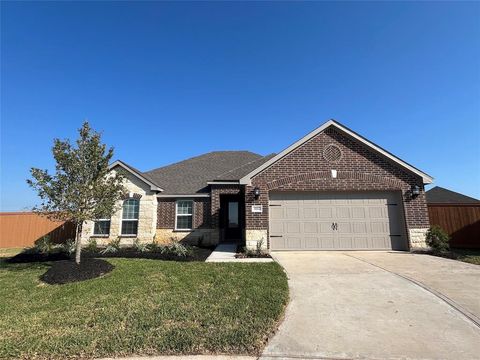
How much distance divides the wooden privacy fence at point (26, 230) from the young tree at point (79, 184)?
9338mm

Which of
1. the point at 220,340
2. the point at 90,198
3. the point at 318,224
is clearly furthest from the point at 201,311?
the point at 318,224

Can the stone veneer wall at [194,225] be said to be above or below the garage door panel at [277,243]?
above

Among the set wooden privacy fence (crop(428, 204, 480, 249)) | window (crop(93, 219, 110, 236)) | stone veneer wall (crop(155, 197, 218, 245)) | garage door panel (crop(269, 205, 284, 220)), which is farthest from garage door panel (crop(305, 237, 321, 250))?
window (crop(93, 219, 110, 236))

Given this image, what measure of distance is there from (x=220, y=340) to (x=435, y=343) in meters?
3.17

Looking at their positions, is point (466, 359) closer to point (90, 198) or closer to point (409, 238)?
point (409, 238)

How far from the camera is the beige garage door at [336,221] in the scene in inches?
472

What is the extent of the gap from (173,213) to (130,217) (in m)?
2.29

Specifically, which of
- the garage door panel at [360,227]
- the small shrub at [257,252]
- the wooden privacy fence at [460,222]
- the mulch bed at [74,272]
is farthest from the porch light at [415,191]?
the mulch bed at [74,272]

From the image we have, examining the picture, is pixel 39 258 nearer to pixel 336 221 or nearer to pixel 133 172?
pixel 133 172

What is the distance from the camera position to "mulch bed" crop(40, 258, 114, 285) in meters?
7.83

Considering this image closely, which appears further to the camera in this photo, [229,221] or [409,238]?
[229,221]

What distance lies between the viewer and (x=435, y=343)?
4.14 meters

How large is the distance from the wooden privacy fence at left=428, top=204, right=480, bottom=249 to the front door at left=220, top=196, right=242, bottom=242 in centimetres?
1083

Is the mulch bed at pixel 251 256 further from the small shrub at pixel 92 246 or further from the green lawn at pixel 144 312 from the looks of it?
the small shrub at pixel 92 246
